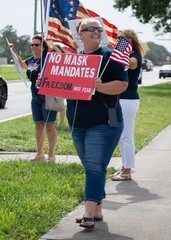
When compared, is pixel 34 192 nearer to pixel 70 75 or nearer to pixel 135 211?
pixel 135 211

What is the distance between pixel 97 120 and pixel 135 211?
1210 millimetres

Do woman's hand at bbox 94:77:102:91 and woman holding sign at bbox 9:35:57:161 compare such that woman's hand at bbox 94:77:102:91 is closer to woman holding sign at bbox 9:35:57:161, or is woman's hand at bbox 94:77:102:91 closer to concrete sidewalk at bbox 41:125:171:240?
concrete sidewalk at bbox 41:125:171:240

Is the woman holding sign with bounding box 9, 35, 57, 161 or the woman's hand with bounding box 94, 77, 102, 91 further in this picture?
the woman holding sign with bounding box 9, 35, 57, 161

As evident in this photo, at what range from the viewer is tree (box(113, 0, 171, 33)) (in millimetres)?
39500

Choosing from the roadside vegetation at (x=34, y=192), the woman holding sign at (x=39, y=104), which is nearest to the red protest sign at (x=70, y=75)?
the roadside vegetation at (x=34, y=192)

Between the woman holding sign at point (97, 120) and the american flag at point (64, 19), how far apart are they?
3011 millimetres

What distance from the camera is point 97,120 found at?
605cm

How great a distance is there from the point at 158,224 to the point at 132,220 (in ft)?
0.88

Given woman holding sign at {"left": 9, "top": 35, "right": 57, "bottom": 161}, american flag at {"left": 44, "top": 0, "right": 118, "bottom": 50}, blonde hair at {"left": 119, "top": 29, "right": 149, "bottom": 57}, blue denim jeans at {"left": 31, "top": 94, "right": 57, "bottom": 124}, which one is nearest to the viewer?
blonde hair at {"left": 119, "top": 29, "right": 149, "bottom": 57}

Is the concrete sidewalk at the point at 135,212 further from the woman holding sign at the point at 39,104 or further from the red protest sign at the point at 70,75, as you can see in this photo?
the woman holding sign at the point at 39,104

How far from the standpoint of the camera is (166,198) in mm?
7426

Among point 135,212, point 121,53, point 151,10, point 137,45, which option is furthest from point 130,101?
point 151,10

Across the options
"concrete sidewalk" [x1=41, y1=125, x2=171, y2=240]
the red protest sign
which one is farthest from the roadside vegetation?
the red protest sign

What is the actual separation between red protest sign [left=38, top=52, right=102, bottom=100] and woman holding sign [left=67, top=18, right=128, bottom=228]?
3.1 inches
